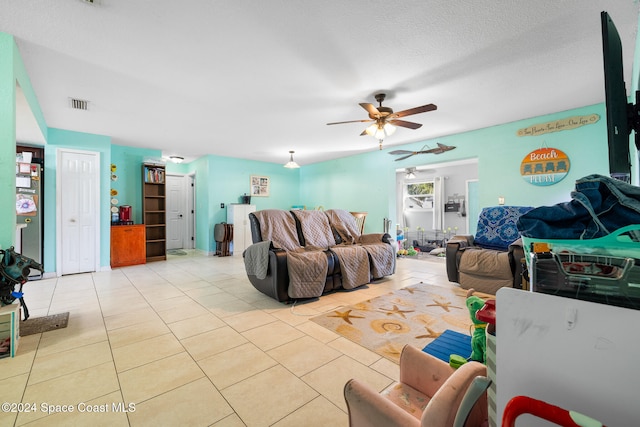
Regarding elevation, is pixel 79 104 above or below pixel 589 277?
above

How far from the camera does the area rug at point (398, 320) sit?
7.32ft

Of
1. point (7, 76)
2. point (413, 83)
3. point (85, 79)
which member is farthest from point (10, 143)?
point (413, 83)

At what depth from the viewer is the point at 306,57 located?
2.53 meters

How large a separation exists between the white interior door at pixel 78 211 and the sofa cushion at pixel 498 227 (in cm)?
650

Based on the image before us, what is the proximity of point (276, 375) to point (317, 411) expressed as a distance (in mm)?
422

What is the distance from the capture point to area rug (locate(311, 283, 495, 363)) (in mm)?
2230

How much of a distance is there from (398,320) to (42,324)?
11.3 ft

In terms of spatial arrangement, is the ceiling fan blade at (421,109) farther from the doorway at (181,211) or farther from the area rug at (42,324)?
the doorway at (181,211)

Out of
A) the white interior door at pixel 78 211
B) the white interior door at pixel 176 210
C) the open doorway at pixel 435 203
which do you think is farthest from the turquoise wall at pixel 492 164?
the white interior door at pixel 78 211

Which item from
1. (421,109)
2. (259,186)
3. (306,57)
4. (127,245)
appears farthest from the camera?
(259,186)

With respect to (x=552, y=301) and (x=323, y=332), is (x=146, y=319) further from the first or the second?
(x=552, y=301)

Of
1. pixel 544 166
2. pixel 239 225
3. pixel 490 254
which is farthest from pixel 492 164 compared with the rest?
pixel 239 225

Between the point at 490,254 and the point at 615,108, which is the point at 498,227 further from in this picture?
the point at 615,108

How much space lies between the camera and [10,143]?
2234 mm
